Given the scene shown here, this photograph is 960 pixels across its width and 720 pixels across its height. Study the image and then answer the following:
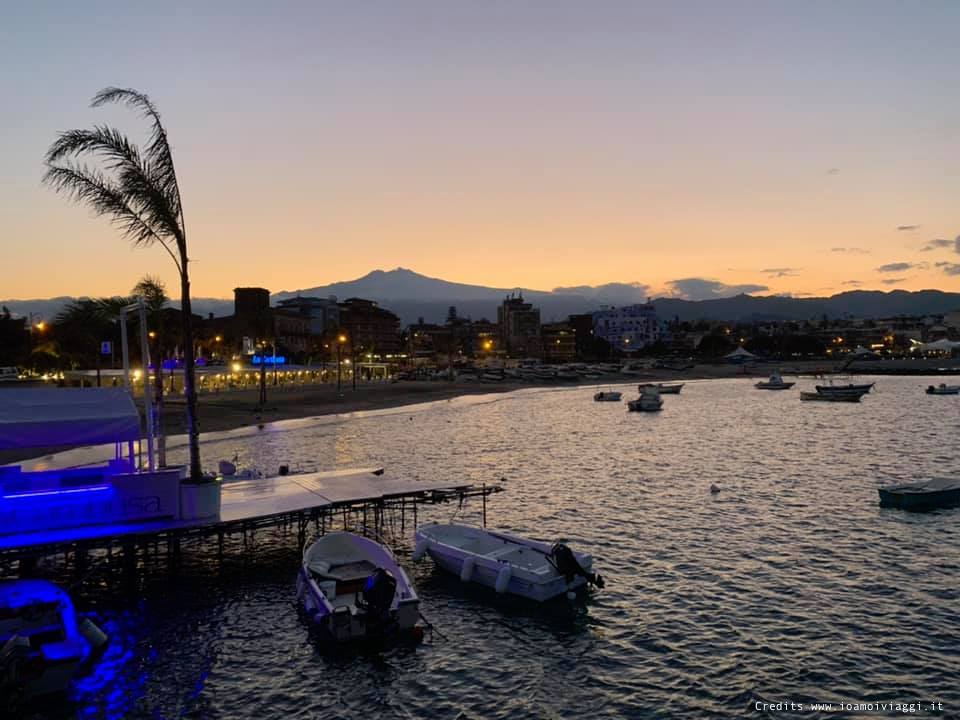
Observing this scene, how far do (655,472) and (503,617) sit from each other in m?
29.2

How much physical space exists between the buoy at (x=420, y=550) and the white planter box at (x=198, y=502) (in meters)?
7.74

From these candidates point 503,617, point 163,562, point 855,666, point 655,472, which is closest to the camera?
point 855,666

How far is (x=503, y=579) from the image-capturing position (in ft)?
75.7

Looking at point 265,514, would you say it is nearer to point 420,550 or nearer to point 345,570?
point 345,570

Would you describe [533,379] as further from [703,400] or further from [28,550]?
[28,550]

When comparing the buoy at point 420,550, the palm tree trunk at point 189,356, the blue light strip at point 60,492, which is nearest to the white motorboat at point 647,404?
the buoy at point 420,550

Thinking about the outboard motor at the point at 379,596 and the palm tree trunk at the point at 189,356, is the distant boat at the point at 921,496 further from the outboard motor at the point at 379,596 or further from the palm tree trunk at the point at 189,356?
the palm tree trunk at the point at 189,356

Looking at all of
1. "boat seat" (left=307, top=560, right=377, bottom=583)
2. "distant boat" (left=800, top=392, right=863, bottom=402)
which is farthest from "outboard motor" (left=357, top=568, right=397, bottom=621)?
"distant boat" (left=800, top=392, right=863, bottom=402)

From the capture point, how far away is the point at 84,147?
21.5 metres

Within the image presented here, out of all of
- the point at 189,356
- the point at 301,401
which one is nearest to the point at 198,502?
the point at 189,356

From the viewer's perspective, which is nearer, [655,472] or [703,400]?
[655,472]

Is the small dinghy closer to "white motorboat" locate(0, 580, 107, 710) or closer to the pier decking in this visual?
the pier decking

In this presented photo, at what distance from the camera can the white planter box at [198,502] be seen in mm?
23625

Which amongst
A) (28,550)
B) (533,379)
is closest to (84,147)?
(28,550)
